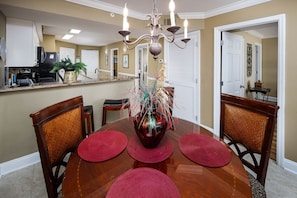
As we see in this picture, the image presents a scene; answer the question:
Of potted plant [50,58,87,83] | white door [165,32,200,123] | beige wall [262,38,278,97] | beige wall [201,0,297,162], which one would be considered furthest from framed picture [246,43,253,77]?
potted plant [50,58,87,83]

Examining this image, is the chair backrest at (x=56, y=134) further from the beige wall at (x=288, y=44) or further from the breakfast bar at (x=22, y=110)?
the beige wall at (x=288, y=44)

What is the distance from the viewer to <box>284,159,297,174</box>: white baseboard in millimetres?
2227

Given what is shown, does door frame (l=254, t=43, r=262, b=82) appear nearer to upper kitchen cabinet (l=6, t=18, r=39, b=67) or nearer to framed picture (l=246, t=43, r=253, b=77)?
framed picture (l=246, t=43, r=253, b=77)

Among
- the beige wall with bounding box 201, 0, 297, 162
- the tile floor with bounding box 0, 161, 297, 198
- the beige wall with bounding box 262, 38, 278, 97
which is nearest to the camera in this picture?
the tile floor with bounding box 0, 161, 297, 198

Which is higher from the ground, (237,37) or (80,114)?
(237,37)

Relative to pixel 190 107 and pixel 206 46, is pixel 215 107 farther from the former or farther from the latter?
pixel 206 46

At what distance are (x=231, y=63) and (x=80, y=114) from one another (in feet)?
10.3

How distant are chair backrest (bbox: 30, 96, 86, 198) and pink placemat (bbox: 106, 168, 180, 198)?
0.55 meters

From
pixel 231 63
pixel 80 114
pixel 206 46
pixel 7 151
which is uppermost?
pixel 206 46

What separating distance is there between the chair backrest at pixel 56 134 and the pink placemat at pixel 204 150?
0.87 meters

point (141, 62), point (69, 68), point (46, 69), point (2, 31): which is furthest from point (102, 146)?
point (141, 62)

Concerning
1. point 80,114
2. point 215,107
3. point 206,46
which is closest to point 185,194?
point 80,114

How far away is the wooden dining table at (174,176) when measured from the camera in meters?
0.79

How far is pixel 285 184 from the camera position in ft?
6.49
